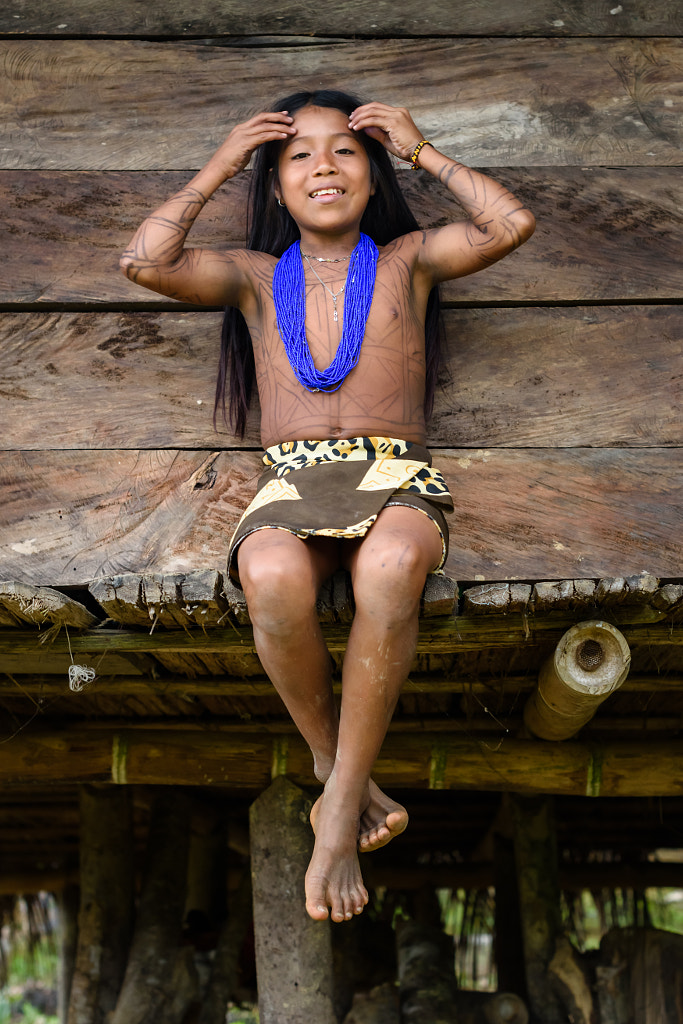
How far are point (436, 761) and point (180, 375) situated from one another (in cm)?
153

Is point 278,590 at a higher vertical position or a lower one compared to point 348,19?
lower

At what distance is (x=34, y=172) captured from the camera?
3.70m

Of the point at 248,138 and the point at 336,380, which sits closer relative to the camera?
the point at 336,380

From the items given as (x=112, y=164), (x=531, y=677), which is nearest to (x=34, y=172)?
(x=112, y=164)

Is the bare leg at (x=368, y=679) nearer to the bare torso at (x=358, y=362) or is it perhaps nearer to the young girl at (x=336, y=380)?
the young girl at (x=336, y=380)

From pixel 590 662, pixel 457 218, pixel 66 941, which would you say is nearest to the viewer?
pixel 590 662

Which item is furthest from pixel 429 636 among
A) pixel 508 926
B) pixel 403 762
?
pixel 508 926

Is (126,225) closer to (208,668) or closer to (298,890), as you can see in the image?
(208,668)

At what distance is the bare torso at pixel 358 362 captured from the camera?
3.04 meters

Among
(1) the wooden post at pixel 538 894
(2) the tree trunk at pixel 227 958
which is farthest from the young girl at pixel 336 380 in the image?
(2) the tree trunk at pixel 227 958

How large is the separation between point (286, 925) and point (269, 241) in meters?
2.07

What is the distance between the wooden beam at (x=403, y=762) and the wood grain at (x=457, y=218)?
4.83ft

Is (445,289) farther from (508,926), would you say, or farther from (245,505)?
(508,926)

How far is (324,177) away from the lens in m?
3.14
